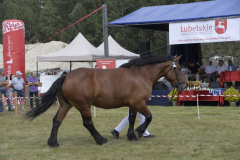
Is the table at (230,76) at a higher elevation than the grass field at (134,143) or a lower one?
higher

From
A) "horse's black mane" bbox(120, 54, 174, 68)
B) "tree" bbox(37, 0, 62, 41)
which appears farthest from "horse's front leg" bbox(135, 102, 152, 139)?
"tree" bbox(37, 0, 62, 41)

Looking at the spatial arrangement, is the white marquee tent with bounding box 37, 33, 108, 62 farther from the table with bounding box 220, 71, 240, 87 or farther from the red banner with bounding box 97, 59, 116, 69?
the table with bounding box 220, 71, 240, 87

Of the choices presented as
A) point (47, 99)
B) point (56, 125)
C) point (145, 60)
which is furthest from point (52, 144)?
point (145, 60)

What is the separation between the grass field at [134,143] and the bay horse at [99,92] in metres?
0.39

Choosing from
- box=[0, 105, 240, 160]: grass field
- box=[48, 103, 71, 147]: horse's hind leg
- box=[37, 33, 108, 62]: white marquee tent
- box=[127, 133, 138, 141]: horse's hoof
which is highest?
box=[37, 33, 108, 62]: white marquee tent

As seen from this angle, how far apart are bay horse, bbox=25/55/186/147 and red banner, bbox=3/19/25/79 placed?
9815 mm

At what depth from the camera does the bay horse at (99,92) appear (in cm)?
570

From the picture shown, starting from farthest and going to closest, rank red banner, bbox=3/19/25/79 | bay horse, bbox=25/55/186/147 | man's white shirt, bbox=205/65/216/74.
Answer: man's white shirt, bbox=205/65/216/74 → red banner, bbox=3/19/25/79 → bay horse, bbox=25/55/186/147

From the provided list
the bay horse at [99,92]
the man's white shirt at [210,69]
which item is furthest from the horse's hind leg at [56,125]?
the man's white shirt at [210,69]

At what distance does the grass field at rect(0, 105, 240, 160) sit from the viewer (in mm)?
5086

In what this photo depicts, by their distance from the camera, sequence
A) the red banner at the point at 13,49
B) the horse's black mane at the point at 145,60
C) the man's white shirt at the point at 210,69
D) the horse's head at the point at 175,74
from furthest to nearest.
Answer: the man's white shirt at the point at 210,69 < the red banner at the point at 13,49 < the horse's head at the point at 175,74 < the horse's black mane at the point at 145,60

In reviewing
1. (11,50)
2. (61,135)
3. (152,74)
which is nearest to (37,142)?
(61,135)

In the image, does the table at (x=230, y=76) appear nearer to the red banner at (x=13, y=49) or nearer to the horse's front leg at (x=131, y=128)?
the horse's front leg at (x=131, y=128)

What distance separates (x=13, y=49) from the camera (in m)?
15.1
